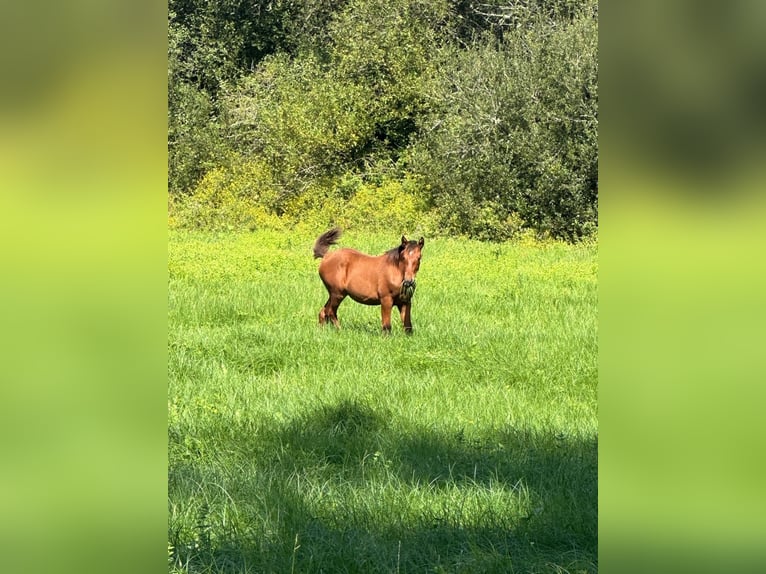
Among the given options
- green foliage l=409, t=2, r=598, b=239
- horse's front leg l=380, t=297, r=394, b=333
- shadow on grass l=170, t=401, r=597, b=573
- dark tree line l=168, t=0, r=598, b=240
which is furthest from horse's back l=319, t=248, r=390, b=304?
dark tree line l=168, t=0, r=598, b=240

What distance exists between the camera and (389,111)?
70.2ft

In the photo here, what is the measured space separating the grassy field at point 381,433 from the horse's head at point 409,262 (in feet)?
1.63

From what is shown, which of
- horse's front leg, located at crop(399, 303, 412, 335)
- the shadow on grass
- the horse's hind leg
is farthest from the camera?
the horse's hind leg

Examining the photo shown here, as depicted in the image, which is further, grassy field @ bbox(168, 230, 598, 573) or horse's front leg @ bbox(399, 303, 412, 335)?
horse's front leg @ bbox(399, 303, 412, 335)

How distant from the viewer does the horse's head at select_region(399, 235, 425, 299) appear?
7875 millimetres

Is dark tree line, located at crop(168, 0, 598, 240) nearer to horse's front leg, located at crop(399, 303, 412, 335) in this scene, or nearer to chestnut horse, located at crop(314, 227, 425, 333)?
chestnut horse, located at crop(314, 227, 425, 333)

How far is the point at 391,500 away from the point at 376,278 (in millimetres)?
4511

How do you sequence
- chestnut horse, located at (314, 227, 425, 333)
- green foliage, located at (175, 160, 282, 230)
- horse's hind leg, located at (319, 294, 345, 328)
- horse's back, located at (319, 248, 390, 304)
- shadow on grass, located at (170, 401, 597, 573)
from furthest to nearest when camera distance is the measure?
1. green foliage, located at (175, 160, 282, 230)
2. horse's hind leg, located at (319, 294, 345, 328)
3. horse's back, located at (319, 248, 390, 304)
4. chestnut horse, located at (314, 227, 425, 333)
5. shadow on grass, located at (170, 401, 597, 573)

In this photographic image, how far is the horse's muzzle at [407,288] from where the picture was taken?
784cm

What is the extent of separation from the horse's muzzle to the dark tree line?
1085cm

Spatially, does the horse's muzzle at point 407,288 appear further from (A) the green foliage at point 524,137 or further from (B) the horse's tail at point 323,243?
(A) the green foliage at point 524,137
